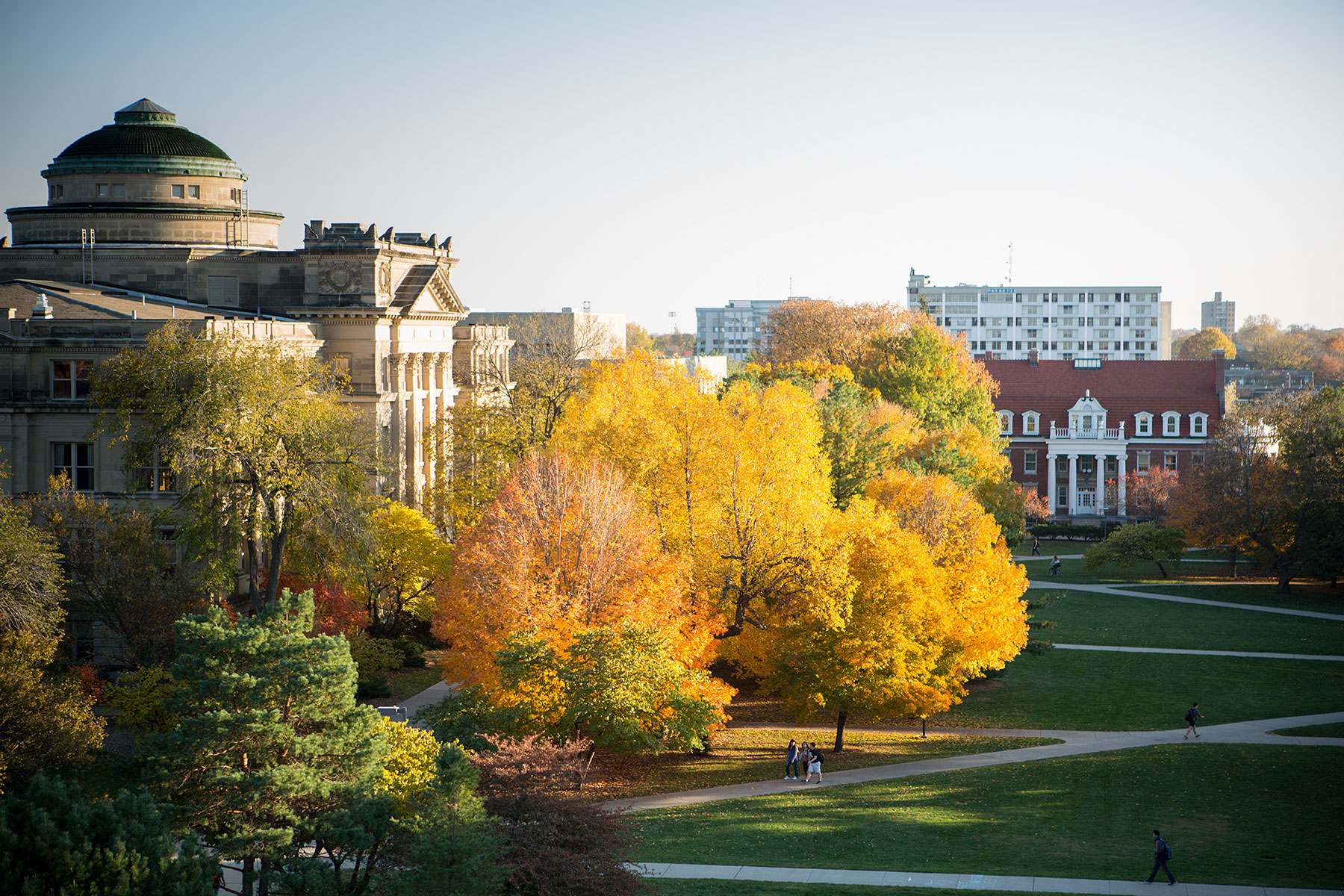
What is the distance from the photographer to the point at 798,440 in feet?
137

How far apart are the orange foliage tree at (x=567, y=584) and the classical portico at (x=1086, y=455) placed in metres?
71.3

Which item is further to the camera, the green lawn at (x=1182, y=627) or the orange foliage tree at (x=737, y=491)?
the green lawn at (x=1182, y=627)

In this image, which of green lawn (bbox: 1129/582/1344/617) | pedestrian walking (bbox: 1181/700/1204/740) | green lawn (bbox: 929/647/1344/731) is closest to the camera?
pedestrian walking (bbox: 1181/700/1204/740)

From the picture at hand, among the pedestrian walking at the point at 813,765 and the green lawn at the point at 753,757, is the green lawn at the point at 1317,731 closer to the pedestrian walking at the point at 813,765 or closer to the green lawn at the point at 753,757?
the green lawn at the point at 753,757

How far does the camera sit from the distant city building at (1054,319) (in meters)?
183

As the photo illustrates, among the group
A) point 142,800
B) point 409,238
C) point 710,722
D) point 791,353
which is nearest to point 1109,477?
point 791,353

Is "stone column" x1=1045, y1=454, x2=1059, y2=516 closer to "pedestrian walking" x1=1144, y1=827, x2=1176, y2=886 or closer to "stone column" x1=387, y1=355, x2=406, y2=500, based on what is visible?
"stone column" x1=387, y1=355, x2=406, y2=500

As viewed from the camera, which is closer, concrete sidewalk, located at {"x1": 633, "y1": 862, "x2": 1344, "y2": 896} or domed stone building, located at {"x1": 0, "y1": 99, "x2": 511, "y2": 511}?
concrete sidewalk, located at {"x1": 633, "y1": 862, "x2": 1344, "y2": 896}

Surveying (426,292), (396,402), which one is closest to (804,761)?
(396,402)

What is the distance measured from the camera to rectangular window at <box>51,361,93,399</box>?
45.0 m

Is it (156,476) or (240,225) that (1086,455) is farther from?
(156,476)

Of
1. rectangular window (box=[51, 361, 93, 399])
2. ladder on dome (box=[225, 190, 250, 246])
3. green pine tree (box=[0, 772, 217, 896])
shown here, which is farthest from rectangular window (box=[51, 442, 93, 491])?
green pine tree (box=[0, 772, 217, 896])

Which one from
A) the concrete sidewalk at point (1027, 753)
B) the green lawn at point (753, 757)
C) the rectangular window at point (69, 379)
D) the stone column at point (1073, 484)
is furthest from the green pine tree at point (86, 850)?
the stone column at point (1073, 484)

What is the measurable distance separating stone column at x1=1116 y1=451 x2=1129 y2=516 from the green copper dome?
228ft
